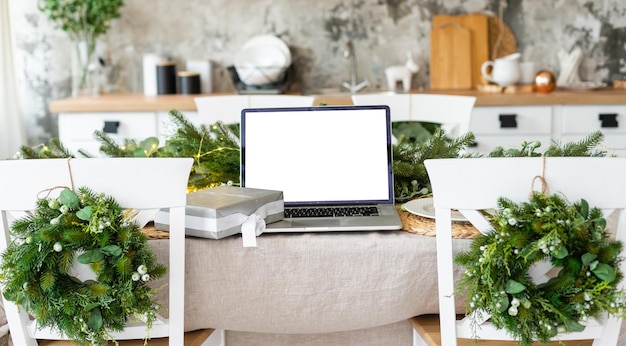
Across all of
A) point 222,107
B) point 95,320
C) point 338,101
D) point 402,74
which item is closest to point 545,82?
point 402,74

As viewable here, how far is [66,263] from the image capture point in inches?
55.7

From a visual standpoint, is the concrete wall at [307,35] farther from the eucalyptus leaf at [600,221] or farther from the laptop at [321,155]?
the eucalyptus leaf at [600,221]

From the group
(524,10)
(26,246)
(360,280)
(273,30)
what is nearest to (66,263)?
(26,246)

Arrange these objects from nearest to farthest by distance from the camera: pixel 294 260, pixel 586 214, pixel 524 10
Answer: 1. pixel 586 214
2. pixel 294 260
3. pixel 524 10

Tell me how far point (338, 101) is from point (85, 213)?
6.90 ft

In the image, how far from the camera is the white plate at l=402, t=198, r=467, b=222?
171 cm

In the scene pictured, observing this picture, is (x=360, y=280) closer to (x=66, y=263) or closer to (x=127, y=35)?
(x=66, y=263)

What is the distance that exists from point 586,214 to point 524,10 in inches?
112

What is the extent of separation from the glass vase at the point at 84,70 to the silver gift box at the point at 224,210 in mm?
2430

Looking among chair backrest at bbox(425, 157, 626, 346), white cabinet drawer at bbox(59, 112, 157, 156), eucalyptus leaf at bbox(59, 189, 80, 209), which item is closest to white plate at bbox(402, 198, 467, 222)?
chair backrest at bbox(425, 157, 626, 346)

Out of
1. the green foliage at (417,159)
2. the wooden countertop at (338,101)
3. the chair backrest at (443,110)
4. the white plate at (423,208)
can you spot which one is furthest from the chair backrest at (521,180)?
the wooden countertop at (338,101)

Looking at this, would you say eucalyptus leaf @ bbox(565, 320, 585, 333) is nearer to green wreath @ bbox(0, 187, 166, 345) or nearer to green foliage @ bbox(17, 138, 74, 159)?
green wreath @ bbox(0, 187, 166, 345)

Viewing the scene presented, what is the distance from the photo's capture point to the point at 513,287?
54.0 inches

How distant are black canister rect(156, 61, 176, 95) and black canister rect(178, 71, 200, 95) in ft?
0.14
